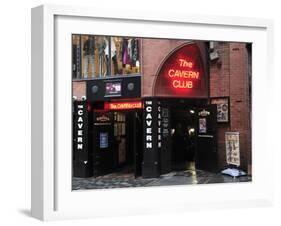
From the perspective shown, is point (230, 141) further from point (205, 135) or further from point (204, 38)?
point (204, 38)

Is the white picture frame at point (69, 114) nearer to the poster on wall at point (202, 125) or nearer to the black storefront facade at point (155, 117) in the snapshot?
the black storefront facade at point (155, 117)

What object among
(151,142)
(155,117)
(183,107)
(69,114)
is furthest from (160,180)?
(69,114)

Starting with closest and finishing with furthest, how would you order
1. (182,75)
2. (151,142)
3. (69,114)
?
(69,114), (151,142), (182,75)

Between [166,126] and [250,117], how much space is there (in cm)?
233

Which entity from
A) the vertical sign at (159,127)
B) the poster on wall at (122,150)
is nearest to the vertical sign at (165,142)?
the vertical sign at (159,127)

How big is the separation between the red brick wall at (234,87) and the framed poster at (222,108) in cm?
8

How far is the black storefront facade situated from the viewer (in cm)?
925

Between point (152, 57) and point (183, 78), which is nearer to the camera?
point (152, 57)

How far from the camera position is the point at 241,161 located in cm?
870

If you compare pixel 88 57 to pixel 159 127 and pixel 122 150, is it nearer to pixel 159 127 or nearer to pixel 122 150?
pixel 159 127

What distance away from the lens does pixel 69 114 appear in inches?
256

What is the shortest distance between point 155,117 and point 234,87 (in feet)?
4.60

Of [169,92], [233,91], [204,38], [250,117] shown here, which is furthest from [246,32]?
[169,92]

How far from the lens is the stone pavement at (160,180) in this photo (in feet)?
25.6
